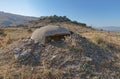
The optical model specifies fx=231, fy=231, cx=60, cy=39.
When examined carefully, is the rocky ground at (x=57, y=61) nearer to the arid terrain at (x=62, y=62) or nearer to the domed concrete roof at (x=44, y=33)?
the arid terrain at (x=62, y=62)

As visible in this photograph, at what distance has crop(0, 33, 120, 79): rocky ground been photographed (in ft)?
30.7

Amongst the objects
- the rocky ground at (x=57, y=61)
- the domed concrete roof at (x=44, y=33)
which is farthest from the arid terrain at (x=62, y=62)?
the domed concrete roof at (x=44, y=33)

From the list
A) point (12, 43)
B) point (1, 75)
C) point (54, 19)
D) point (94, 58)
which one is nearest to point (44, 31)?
point (12, 43)

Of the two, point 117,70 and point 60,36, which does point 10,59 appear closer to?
point 60,36

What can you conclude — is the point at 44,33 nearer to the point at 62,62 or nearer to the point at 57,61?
the point at 57,61

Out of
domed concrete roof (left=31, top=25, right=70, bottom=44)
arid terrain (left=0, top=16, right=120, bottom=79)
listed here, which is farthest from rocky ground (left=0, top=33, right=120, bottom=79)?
domed concrete roof (left=31, top=25, right=70, bottom=44)

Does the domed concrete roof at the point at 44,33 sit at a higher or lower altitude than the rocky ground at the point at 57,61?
higher

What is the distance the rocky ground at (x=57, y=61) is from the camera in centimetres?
934

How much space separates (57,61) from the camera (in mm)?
10258

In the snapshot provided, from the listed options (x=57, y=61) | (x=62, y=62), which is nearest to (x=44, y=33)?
(x=57, y=61)

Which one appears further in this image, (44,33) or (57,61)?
(44,33)

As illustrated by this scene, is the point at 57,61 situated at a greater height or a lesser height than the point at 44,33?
lesser

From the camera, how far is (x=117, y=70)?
1043cm

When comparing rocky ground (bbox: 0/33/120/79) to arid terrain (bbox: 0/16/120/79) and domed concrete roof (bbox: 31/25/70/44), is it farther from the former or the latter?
domed concrete roof (bbox: 31/25/70/44)
